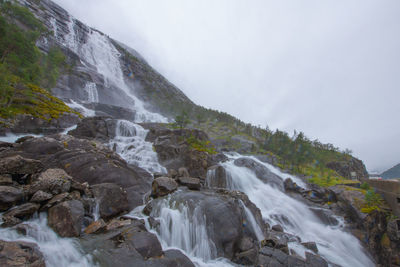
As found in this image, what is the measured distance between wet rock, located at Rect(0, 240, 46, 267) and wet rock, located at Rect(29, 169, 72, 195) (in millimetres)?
3196

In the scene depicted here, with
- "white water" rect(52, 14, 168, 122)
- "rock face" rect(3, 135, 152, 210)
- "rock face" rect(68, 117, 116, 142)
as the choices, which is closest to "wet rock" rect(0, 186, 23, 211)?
"rock face" rect(3, 135, 152, 210)

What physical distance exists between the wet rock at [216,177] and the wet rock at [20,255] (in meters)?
15.9

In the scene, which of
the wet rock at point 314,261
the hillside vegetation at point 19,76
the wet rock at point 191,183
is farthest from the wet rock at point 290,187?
the hillside vegetation at point 19,76

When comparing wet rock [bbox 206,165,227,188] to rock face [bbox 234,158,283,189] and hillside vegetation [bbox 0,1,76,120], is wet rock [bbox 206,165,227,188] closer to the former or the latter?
rock face [bbox 234,158,283,189]

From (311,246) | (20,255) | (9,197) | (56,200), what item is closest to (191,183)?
(56,200)

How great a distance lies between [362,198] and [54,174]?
2610 cm

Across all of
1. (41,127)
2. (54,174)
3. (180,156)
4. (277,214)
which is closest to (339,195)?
(277,214)

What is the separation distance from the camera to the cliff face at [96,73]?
56.4 m

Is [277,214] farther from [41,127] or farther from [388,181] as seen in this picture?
[41,127]

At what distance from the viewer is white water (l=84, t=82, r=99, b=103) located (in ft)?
185

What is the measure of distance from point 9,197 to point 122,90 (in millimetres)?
78493

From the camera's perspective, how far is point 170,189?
13.1m

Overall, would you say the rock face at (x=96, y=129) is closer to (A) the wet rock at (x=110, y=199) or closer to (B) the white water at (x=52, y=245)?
(A) the wet rock at (x=110, y=199)

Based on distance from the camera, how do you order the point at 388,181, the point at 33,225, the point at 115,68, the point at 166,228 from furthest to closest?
the point at 115,68 → the point at 388,181 → the point at 166,228 → the point at 33,225
